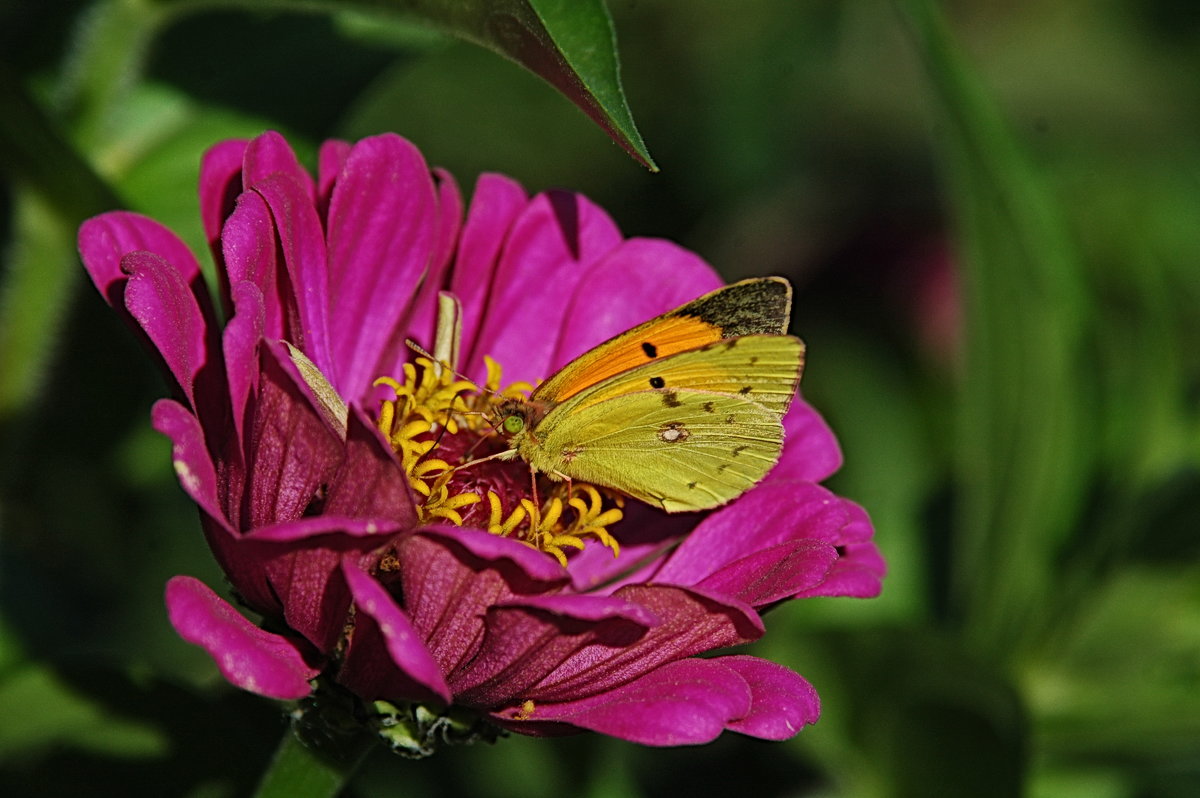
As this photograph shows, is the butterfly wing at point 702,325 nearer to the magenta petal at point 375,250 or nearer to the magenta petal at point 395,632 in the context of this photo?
the magenta petal at point 375,250

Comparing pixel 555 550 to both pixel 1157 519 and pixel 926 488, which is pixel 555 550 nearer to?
pixel 1157 519

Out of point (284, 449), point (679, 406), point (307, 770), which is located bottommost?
point (307, 770)

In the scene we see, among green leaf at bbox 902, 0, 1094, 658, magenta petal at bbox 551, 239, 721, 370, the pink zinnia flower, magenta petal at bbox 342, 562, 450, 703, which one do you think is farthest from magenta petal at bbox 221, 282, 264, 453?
green leaf at bbox 902, 0, 1094, 658

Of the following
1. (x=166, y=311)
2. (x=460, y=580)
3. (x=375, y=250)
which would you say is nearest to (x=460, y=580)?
(x=460, y=580)

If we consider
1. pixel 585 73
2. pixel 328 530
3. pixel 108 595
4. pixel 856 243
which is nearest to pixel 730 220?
pixel 856 243

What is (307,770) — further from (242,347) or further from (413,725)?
(242,347)

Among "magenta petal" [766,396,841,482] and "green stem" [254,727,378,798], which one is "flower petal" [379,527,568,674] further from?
"magenta petal" [766,396,841,482]
